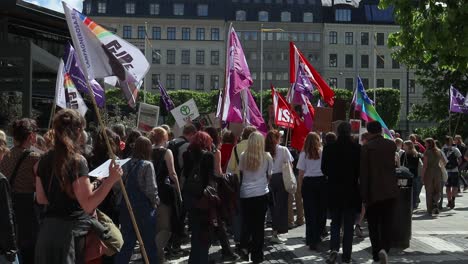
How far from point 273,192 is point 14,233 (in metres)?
6.45

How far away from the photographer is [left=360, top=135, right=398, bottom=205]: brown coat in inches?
340

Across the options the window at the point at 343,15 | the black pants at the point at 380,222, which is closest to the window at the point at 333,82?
the window at the point at 343,15

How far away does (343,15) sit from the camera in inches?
3435

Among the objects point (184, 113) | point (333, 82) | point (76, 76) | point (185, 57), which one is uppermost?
point (185, 57)

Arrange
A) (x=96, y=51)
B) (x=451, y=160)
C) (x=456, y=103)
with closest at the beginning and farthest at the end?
(x=96, y=51) < (x=451, y=160) < (x=456, y=103)

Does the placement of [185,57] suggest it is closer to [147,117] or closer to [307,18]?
[307,18]

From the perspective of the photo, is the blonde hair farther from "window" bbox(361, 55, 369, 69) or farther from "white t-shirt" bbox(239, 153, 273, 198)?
"window" bbox(361, 55, 369, 69)

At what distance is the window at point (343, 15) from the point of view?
285 feet

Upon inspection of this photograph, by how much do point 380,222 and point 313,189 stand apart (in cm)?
159

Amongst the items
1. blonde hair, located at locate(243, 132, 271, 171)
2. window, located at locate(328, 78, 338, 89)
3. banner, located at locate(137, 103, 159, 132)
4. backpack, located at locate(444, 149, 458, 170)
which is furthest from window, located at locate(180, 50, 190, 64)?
blonde hair, located at locate(243, 132, 271, 171)


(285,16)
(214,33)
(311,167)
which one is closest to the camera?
(311,167)

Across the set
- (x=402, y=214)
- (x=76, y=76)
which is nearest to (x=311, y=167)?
(x=402, y=214)

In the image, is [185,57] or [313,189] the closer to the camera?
[313,189]

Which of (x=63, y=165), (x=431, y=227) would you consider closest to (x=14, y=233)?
(x=63, y=165)
